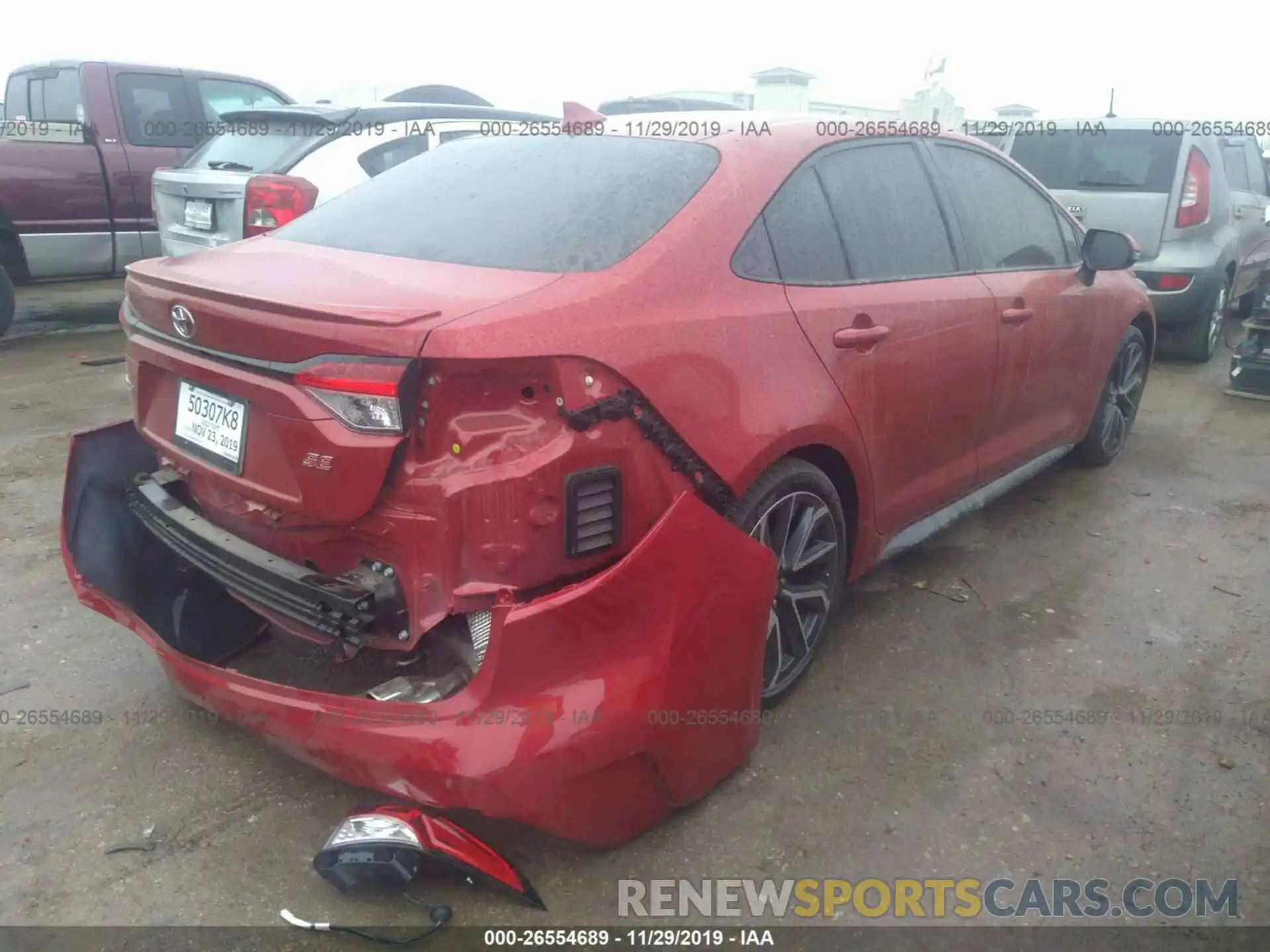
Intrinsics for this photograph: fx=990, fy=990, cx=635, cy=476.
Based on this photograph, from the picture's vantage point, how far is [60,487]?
4.46 metres

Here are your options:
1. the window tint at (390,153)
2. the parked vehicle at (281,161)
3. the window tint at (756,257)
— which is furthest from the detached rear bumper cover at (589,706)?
the window tint at (390,153)

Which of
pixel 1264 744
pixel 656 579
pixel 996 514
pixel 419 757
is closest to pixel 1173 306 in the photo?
pixel 996 514

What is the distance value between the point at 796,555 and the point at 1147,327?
323 cm

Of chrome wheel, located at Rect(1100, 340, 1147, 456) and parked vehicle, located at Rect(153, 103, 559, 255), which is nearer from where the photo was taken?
chrome wheel, located at Rect(1100, 340, 1147, 456)

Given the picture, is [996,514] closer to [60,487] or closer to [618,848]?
[618,848]

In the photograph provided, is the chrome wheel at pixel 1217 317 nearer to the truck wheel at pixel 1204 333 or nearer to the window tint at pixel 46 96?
the truck wheel at pixel 1204 333

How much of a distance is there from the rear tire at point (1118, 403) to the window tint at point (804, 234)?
7.70ft

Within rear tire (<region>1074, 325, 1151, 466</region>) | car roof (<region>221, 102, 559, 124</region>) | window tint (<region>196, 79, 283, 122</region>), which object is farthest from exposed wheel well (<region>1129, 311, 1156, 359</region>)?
window tint (<region>196, 79, 283, 122</region>)

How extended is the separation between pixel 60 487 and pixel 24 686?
1.76 metres

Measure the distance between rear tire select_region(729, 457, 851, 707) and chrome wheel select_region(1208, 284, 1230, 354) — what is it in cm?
545

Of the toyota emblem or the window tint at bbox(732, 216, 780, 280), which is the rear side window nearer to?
the toyota emblem

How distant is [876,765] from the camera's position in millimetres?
2695

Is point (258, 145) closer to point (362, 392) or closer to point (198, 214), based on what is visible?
point (198, 214)

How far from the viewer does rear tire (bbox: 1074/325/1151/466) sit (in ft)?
15.5
